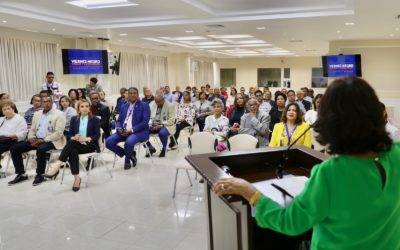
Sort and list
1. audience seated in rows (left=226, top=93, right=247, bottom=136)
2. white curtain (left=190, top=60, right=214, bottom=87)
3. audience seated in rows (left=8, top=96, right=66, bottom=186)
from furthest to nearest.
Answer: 1. white curtain (left=190, top=60, right=214, bottom=87)
2. audience seated in rows (left=226, top=93, right=247, bottom=136)
3. audience seated in rows (left=8, top=96, right=66, bottom=186)

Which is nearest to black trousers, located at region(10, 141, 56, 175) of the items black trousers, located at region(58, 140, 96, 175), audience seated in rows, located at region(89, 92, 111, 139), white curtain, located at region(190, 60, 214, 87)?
black trousers, located at region(58, 140, 96, 175)

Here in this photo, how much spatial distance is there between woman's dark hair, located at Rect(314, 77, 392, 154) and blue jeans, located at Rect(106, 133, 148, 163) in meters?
4.97

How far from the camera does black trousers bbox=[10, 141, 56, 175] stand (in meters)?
5.07

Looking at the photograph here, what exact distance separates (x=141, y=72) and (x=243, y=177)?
42.2 feet

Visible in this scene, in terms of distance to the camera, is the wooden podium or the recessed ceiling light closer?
the wooden podium

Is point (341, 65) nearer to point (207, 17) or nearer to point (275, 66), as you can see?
point (207, 17)

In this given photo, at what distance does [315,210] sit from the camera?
3.30ft

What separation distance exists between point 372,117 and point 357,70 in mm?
10382

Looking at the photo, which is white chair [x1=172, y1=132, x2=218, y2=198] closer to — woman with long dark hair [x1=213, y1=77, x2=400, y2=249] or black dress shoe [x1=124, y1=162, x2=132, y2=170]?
black dress shoe [x1=124, y1=162, x2=132, y2=170]

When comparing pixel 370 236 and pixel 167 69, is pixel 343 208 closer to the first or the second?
pixel 370 236

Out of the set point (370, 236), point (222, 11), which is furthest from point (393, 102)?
point (370, 236)

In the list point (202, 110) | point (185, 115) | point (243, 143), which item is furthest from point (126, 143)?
point (202, 110)

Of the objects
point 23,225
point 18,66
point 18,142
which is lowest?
point 23,225

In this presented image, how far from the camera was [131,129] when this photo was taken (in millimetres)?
6008
